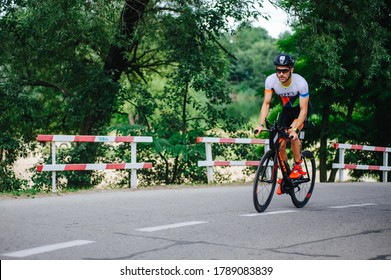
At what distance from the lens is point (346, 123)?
1048 inches

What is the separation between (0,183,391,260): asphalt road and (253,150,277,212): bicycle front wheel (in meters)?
0.20

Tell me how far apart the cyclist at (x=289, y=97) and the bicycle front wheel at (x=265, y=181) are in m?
0.33

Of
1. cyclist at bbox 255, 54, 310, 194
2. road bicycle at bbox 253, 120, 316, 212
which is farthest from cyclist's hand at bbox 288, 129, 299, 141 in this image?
road bicycle at bbox 253, 120, 316, 212

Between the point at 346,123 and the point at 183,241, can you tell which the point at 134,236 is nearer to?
the point at 183,241

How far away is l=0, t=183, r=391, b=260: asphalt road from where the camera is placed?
6512 mm

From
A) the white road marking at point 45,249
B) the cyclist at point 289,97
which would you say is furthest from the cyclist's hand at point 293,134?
the white road marking at point 45,249

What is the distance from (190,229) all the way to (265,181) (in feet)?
6.48

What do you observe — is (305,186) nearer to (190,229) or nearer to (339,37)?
(190,229)

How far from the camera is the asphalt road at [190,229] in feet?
21.4

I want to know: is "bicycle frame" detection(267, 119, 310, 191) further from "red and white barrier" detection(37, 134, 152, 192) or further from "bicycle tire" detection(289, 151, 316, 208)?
"red and white barrier" detection(37, 134, 152, 192)

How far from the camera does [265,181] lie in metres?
9.65

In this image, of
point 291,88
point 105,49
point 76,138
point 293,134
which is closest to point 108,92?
point 105,49

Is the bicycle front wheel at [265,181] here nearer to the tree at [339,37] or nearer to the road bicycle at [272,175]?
the road bicycle at [272,175]
